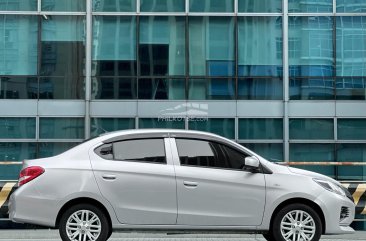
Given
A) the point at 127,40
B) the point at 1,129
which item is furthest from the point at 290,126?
the point at 1,129

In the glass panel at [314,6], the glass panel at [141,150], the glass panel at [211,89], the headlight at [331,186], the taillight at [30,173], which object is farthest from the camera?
the glass panel at [314,6]

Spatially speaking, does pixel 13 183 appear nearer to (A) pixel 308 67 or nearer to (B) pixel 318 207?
(B) pixel 318 207

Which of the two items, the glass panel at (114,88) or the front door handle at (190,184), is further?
the glass panel at (114,88)

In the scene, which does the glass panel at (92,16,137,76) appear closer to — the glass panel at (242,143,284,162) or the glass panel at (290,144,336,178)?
the glass panel at (242,143,284,162)

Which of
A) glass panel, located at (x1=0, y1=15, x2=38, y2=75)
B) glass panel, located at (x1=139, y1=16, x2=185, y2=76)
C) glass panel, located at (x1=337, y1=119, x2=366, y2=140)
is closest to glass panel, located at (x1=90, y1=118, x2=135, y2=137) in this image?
glass panel, located at (x1=139, y1=16, x2=185, y2=76)

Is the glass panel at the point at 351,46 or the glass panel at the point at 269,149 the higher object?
the glass panel at the point at 351,46

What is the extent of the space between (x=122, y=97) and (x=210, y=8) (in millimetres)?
3914

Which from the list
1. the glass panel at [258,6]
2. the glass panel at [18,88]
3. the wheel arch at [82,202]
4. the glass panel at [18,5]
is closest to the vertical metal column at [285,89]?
the glass panel at [258,6]

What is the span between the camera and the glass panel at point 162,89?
2058cm

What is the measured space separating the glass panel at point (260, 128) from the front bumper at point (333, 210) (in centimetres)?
1155

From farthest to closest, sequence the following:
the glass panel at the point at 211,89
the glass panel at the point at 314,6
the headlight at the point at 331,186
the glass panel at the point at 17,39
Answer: the glass panel at the point at 314,6, the glass panel at the point at 17,39, the glass panel at the point at 211,89, the headlight at the point at 331,186

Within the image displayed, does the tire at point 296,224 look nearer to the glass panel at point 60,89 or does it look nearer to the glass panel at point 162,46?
the glass panel at point 162,46
